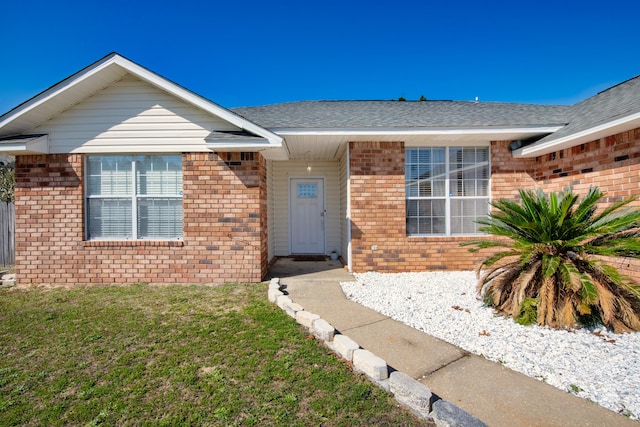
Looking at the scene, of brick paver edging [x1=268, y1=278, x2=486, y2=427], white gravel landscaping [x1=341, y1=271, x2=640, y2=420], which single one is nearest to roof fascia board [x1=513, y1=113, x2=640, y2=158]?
white gravel landscaping [x1=341, y1=271, x2=640, y2=420]

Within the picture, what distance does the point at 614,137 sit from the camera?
16.9 feet

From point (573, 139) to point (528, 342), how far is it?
3.98 m

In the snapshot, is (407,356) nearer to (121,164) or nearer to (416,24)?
(121,164)

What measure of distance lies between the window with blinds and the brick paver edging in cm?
406

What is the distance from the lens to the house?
5.80 metres

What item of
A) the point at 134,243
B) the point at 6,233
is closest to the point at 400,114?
the point at 134,243

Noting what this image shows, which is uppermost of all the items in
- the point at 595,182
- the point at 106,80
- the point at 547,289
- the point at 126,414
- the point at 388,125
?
the point at 106,80

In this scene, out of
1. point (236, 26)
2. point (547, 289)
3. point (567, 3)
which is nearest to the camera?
point (547, 289)

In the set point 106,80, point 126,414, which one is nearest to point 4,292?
point 106,80

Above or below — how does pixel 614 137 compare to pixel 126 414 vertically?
above

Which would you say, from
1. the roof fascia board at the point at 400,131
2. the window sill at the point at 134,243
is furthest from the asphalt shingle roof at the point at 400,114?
the window sill at the point at 134,243

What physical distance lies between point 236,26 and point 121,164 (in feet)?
16.8

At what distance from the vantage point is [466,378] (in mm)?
2662

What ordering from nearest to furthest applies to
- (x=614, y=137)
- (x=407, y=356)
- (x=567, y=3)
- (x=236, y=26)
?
(x=407, y=356)
(x=614, y=137)
(x=567, y=3)
(x=236, y=26)
